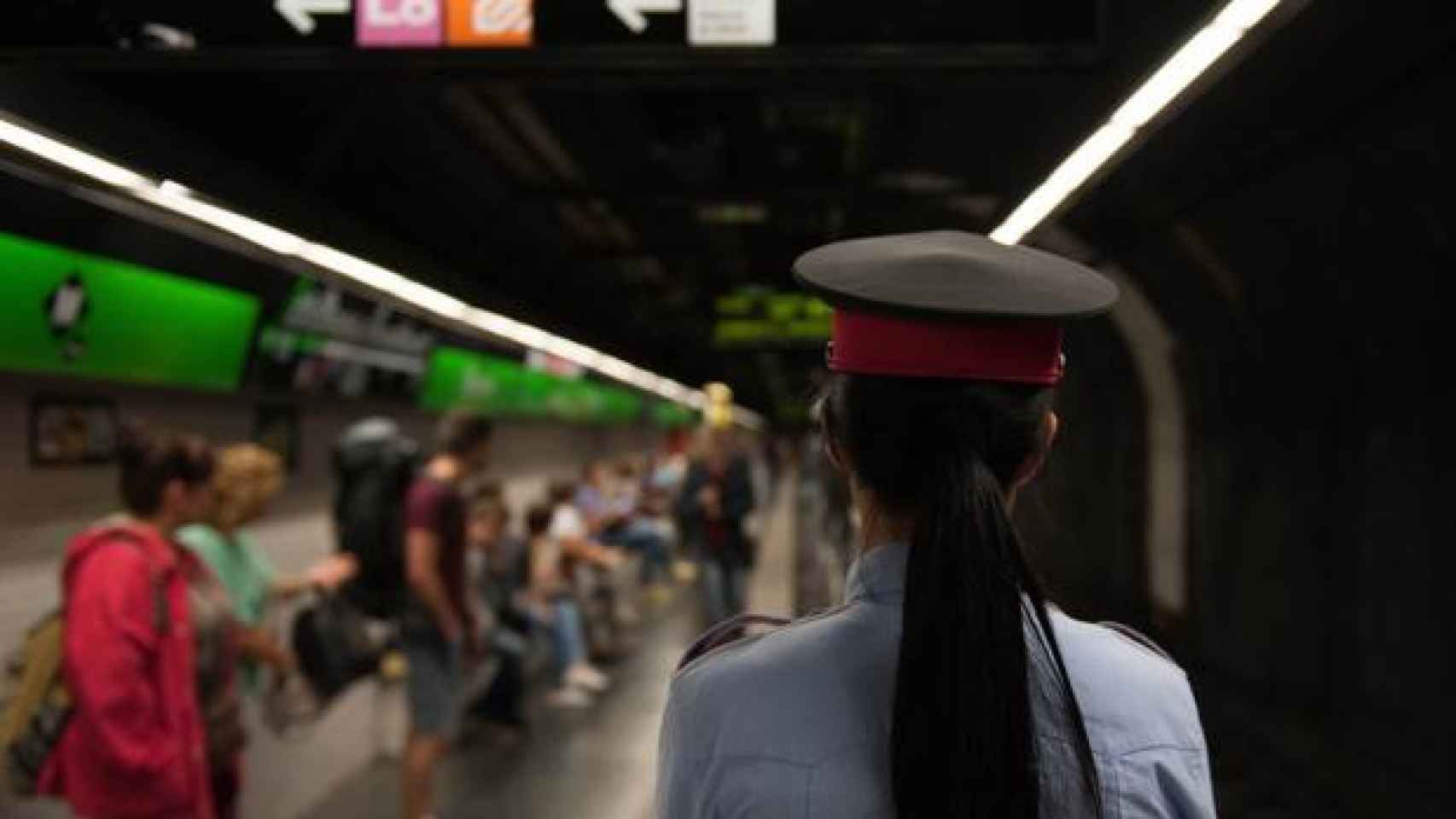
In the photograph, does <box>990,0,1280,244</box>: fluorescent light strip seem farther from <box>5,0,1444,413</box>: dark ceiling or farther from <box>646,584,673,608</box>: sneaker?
<box>646,584,673,608</box>: sneaker

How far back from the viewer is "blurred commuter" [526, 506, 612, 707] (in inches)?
314

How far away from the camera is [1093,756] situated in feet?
3.69

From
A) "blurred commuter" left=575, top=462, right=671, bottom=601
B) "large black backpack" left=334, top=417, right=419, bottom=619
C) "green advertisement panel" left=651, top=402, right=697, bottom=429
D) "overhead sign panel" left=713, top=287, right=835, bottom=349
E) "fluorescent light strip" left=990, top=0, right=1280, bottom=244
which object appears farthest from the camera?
"green advertisement panel" left=651, top=402, right=697, bottom=429

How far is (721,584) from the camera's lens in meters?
8.80

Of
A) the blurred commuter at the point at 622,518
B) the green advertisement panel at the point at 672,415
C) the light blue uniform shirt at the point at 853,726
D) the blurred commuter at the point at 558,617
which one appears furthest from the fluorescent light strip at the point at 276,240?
the green advertisement panel at the point at 672,415

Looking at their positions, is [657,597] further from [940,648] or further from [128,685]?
[940,648]

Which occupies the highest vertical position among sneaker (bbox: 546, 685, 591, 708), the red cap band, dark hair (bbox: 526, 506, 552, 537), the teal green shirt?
the red cap band

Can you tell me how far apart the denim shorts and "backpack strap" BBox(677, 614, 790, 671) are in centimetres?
384

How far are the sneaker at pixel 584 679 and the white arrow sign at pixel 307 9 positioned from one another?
5.86m

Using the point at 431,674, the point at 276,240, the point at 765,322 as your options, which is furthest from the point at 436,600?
the point at 765,322

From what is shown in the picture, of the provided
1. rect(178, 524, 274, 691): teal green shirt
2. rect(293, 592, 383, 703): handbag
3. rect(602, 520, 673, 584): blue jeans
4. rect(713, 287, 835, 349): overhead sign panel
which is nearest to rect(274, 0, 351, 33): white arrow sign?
rect(178, 524, 274, 691): teal green shirt

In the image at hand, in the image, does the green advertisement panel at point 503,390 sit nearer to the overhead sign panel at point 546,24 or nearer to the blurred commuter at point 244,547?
the blurred commuter at point 244,547

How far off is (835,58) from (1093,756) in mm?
1952

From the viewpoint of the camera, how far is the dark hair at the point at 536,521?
793cm
